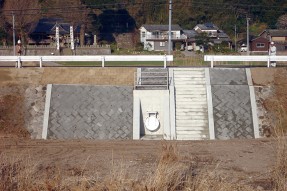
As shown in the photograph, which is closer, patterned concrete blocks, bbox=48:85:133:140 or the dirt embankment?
the dirt embankment

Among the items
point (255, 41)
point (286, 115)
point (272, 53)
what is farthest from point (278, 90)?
point (255, 41)

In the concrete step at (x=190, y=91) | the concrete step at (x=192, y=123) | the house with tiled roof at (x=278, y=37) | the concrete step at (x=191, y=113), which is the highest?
the house with tiled roof at (x=278, y=37)

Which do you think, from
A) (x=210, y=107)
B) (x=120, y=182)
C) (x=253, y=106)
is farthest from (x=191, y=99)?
(x=120, y=182)

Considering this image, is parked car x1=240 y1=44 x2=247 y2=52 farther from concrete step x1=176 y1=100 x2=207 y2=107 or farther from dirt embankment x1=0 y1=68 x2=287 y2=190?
concrete step x1=176 y1=100 x2=207 y2=107

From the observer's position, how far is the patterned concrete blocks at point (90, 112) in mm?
16484

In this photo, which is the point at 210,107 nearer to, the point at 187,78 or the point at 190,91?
the point at 190,91

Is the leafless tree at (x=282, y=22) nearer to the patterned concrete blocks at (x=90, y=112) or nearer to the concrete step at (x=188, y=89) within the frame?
the concrete step at (x=188, y=89)

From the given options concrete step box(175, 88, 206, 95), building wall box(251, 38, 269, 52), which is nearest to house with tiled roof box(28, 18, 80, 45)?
building wall box(251, 38, 269, 52)

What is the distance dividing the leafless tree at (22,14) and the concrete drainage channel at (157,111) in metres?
26.0

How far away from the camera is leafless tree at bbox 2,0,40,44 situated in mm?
43447

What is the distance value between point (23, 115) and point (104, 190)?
10.0 metres

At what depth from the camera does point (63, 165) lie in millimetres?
11016

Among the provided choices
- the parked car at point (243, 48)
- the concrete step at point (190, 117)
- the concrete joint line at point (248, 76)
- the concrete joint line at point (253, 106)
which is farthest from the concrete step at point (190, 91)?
the parked car at point (243, 48)

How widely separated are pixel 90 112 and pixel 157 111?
212cm
